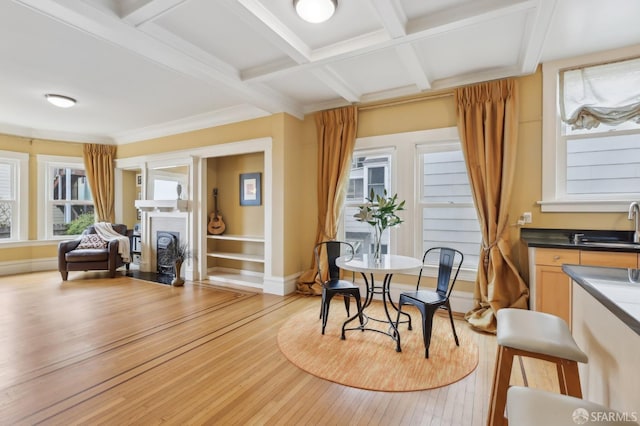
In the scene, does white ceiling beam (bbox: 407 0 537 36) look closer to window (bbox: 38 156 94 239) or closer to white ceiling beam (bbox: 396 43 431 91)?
white ceiling beam (bbox: 396 43 431 91)

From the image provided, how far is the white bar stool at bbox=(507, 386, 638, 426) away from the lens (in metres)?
0.86

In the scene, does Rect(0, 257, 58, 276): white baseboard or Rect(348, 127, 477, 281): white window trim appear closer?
Rect(348, 127, 477, 281): white window trim

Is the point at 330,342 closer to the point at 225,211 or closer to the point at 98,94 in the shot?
the point at 225,211

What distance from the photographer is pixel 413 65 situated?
117 inches

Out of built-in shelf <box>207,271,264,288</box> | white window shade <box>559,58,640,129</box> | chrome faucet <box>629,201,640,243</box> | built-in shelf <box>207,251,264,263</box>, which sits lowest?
built-in shelf <box>207,271,264,288</box>

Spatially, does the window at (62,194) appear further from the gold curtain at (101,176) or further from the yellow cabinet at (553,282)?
the yellow cabinet at (553,282)

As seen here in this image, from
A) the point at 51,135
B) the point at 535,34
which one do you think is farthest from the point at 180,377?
the point at 51,135

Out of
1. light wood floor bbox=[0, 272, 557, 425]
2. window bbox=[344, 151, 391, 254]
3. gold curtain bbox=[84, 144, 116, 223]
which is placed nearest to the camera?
light wood floor bbox=[0, 272, 557, 425]

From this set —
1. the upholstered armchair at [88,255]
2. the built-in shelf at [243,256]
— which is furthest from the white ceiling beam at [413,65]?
the upholstered armchair at [88,255]

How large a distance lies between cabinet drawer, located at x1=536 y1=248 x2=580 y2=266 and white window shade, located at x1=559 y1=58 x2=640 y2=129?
4.52 feet

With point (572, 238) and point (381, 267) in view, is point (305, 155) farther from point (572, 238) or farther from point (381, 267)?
point (572, 238)

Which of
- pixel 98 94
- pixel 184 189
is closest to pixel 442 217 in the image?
pixel 184 189

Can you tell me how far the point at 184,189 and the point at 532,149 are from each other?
17.0 feet

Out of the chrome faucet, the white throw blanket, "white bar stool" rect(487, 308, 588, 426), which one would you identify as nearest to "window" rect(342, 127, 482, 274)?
the chrome faucet
